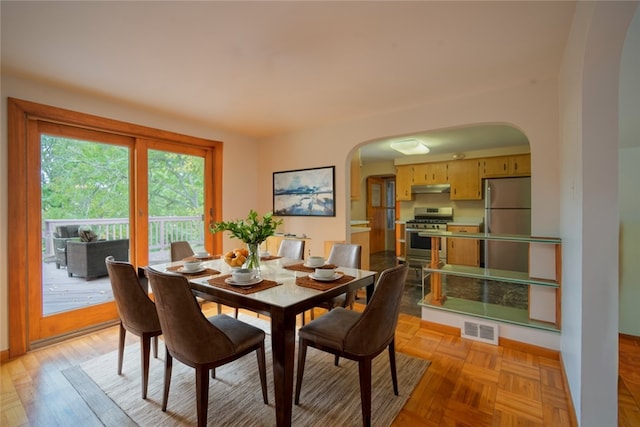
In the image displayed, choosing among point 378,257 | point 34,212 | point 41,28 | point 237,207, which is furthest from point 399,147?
point 34,212

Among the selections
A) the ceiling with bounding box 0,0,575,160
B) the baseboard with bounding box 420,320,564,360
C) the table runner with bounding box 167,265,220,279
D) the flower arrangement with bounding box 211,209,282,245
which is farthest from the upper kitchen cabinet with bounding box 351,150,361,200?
the table runner with bounding box 167,265,220,279

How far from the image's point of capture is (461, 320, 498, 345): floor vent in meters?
2.57

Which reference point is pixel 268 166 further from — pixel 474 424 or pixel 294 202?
pixel 474 424

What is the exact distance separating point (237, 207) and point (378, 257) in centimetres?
382

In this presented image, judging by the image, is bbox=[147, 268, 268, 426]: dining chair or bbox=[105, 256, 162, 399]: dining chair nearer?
bbox=[147, 268, 268, 426]: dining chair

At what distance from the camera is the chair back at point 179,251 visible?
290 centimetres

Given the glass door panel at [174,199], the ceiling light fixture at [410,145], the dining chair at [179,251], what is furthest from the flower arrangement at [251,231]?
the ceiling light fixture at [410,145]

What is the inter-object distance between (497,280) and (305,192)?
2.45m

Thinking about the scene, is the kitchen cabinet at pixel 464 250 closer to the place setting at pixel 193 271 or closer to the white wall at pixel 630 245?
the white wall at pixel 630 245

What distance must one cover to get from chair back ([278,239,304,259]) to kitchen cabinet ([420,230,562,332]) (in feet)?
4.21

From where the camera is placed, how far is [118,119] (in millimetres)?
3002

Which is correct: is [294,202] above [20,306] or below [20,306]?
above

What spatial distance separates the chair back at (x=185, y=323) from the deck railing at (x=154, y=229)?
78.8 inches

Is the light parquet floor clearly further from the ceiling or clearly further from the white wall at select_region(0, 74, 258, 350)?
the ceiling
